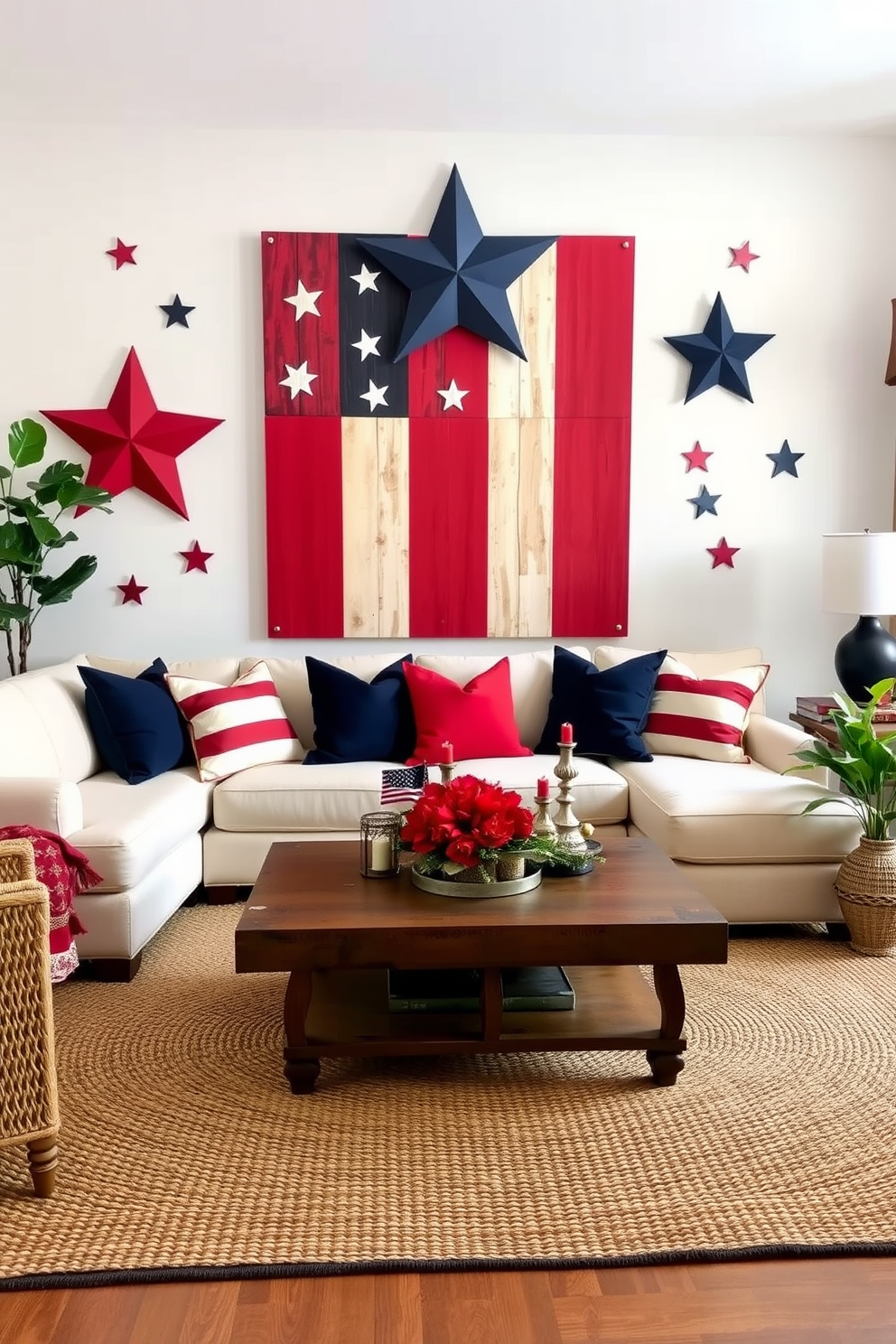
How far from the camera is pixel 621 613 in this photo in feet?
15.1

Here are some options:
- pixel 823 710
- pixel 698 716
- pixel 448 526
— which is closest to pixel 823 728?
pixel 823 710

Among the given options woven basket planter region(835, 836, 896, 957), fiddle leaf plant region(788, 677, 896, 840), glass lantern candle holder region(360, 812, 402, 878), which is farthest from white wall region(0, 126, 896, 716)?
glass lantern candle holder region(360, 812, 402, 878)

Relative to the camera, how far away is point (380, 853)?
8.59 feet

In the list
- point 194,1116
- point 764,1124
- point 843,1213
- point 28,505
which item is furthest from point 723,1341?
point 28,505

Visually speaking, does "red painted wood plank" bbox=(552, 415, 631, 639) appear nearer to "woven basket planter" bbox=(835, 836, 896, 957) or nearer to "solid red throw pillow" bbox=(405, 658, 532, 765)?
"solid red throw pillow" bbox=(405, 658, 532, 765)

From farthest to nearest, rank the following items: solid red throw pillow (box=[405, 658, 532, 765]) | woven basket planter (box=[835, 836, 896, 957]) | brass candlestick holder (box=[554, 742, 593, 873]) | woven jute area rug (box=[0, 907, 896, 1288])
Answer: solid red throw pillow (box=[405, 658, 532, 765])
woven basket planter (box=[835, 836, 896, 957])
brass candlestick holder (box=[554, 742, 593, 873])
woven jute area rug (box=[0, 907, 896, 1288])

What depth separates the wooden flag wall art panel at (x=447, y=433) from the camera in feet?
14.4

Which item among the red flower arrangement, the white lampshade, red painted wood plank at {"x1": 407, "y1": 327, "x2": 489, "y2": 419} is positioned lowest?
the red flower arrangement

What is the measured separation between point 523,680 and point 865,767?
1382mm

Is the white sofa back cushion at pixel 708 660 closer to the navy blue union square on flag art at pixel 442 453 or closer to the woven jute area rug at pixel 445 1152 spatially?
the navy blue union square on flag art at pixel 442 453

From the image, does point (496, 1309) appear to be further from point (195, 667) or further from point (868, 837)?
point (195, 667)

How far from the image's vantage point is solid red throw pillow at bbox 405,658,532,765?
3.89 meters

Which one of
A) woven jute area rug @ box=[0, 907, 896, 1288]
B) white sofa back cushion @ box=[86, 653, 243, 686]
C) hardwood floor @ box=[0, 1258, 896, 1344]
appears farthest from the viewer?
white sofa back cushion @ box=[86, 653, 243, 686]

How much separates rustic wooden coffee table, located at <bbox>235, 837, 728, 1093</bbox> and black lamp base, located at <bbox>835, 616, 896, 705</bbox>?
70.8 inches
